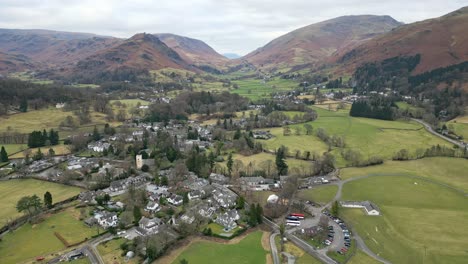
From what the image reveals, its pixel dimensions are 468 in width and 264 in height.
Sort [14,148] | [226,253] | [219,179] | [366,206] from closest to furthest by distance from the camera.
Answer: [226,253], [366,206], [219,179], [14,148]

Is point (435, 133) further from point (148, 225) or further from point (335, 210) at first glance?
point (148, 225)

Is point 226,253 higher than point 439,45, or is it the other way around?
point 439,45

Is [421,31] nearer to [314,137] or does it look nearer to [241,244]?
[314,137]

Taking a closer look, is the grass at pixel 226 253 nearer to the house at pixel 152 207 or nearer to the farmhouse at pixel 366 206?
the house at pixel 152 207

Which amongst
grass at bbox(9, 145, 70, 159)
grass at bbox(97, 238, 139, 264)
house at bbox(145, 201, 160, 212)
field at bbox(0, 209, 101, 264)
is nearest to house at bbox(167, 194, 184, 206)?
house at bbox(145, 201, 160, 212)

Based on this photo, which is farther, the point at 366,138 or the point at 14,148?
the point at 366,138

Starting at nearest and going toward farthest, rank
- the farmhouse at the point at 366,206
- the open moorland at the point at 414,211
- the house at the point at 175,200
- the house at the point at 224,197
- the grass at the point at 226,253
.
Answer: the grass at the point at 226,253 → the open moorland at the point at 414,211 → the farmhouse at the point at 366,206 → the house at the point at 224,197 → the house at the point at 175,200

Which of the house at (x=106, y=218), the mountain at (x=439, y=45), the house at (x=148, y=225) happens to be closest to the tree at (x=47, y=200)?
the house at (x=106, y=218)

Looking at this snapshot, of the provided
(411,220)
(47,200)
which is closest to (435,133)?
(411,220)
